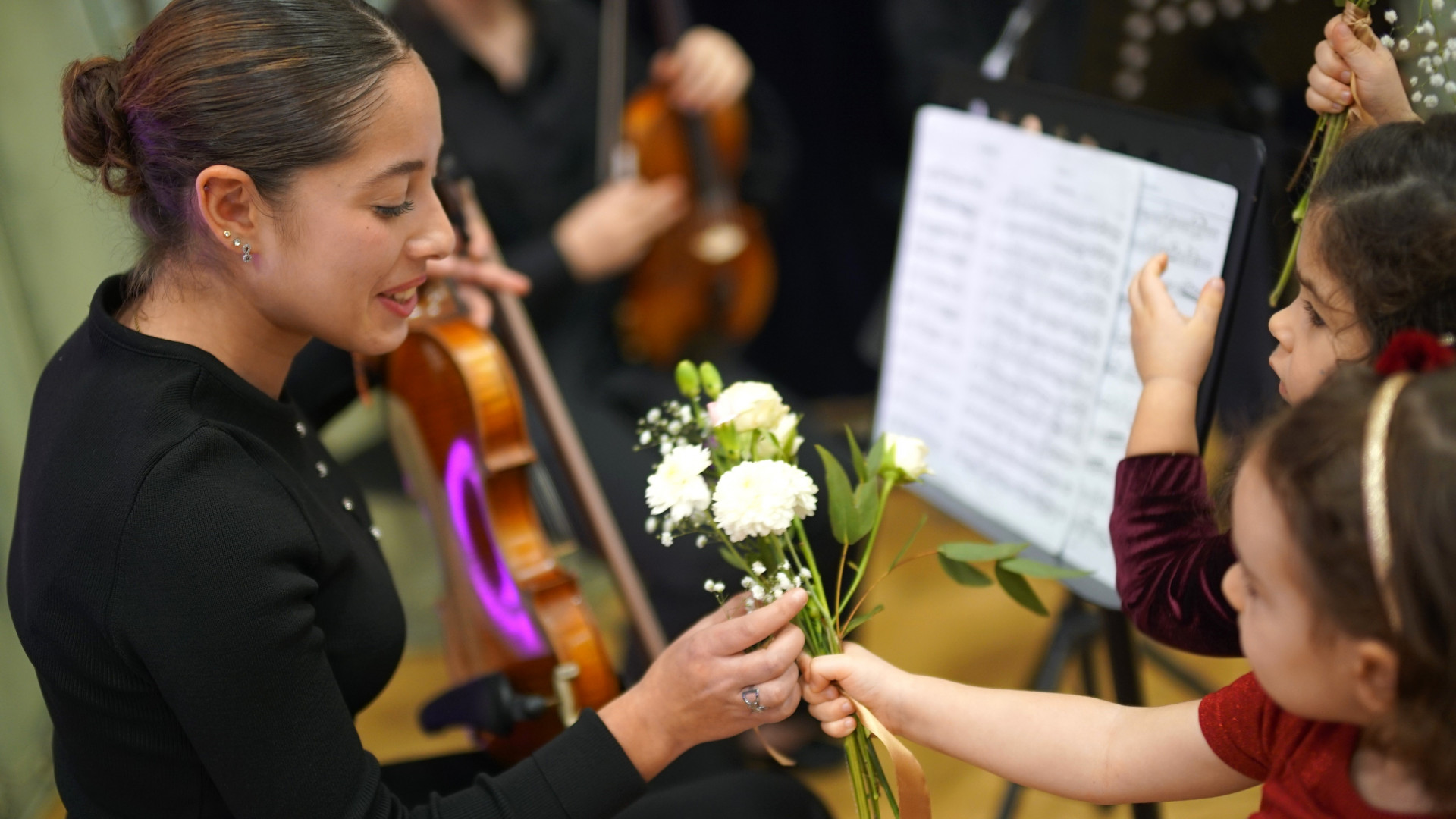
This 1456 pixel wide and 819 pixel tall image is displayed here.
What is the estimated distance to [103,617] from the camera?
2.90ft

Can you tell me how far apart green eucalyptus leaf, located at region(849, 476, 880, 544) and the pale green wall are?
1434 millimetres

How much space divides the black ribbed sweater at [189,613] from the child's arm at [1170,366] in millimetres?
573

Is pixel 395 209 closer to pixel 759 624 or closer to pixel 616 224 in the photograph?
pixel 759 624

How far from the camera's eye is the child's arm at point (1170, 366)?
1.01 m

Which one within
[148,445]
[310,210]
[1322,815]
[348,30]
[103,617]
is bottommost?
[1322,815]

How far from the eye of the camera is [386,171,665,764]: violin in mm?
1319

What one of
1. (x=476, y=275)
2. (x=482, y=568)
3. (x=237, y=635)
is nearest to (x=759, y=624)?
(x=237, y=635)

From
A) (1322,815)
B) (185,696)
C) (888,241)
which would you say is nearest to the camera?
(1322,815)

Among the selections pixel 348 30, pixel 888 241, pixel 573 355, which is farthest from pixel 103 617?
pixel 888 241

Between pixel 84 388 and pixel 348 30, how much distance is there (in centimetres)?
39

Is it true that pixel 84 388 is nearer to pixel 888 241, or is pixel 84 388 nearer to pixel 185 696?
pixel 185 696

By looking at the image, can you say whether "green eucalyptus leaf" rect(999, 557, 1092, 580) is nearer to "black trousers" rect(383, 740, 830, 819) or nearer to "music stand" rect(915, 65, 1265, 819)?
"music stand" rect(915, 65, 1265, 819)

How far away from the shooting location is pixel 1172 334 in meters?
1.04

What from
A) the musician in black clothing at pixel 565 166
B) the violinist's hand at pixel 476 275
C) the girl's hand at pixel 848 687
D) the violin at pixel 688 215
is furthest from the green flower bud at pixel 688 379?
the violin at pixel 688 215
